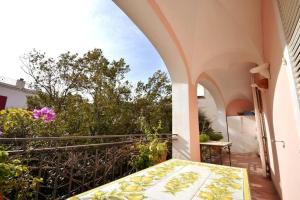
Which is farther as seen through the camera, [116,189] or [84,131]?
[84,131]

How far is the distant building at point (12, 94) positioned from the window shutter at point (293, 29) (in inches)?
481

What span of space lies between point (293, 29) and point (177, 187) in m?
1.49


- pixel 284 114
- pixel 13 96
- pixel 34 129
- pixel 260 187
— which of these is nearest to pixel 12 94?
pixel 13 96

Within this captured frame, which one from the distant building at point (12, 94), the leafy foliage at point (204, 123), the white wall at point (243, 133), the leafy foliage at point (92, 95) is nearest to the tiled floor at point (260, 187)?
the white wall at point (243, 133)

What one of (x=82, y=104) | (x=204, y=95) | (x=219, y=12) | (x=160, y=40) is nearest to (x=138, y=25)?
(x=160, y=40)

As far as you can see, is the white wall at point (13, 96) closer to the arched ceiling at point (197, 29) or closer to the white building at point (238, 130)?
the arched ceiling at point (197, 29)

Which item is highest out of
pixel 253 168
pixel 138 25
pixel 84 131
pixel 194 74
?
pixel 138 25

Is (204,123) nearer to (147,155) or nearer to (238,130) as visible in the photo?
(238,130)

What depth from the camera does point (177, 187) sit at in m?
1.04

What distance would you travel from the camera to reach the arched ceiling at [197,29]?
2.82 metres

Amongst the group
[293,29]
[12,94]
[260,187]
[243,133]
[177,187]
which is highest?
[12,94]

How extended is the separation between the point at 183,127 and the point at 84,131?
3362 millimetres

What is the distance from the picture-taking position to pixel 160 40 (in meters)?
3.41

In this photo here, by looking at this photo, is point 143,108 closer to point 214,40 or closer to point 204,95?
point 214,40
